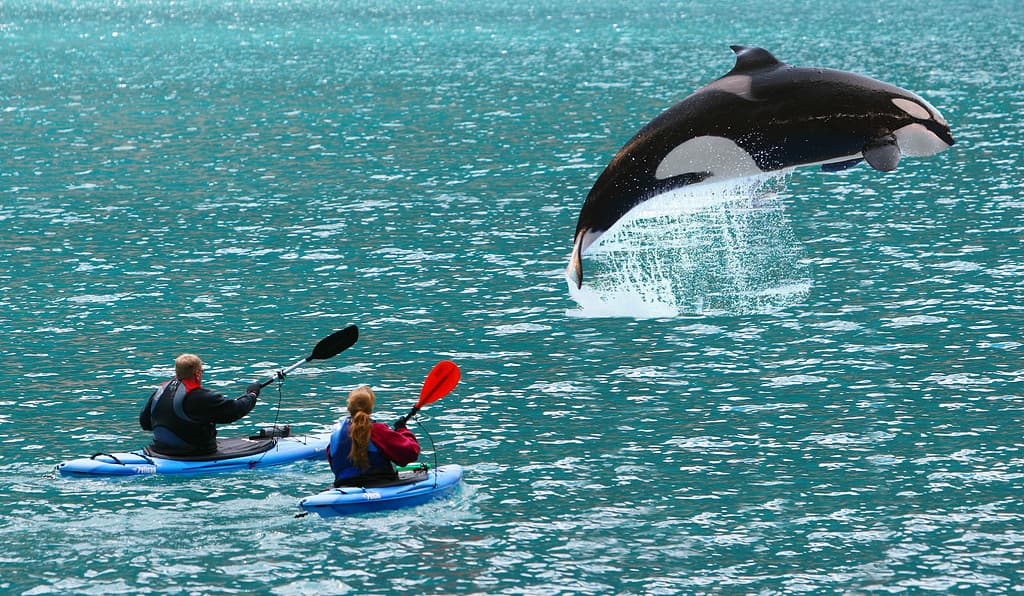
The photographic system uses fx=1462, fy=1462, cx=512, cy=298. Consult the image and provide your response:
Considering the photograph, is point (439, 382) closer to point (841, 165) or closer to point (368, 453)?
point (368, 453)

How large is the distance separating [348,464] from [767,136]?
9.33m

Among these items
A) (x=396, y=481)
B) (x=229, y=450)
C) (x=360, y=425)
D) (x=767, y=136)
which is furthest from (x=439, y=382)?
(x=767, y=136)

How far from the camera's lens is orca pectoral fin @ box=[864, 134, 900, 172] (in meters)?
23.1

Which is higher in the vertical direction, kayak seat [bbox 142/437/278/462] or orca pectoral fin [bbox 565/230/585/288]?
orca pectoral fin [bbox 565/230/585/288]

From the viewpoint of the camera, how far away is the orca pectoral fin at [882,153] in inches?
909

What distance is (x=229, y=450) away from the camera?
68.2ft

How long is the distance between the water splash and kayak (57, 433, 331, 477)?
661 centimetres

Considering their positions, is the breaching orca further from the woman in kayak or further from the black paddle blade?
the woman in kayak

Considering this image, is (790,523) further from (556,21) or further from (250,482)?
(556,21)

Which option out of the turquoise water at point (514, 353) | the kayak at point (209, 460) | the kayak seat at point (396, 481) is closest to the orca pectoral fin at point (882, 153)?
Answer: the turquoise water at point (514, 353)

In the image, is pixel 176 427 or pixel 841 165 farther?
pixel 841 165

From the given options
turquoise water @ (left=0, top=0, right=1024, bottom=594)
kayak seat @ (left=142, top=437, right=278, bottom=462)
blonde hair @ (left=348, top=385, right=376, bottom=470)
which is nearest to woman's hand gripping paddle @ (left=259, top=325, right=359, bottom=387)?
kayak seat @ (left=142, top=437, right=278, bottom=462)

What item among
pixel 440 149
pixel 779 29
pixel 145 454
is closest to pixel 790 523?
pixel 145 454

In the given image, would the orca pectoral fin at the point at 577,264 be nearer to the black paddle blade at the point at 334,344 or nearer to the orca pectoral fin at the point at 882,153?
the black paddle blade at the point at 334,344
